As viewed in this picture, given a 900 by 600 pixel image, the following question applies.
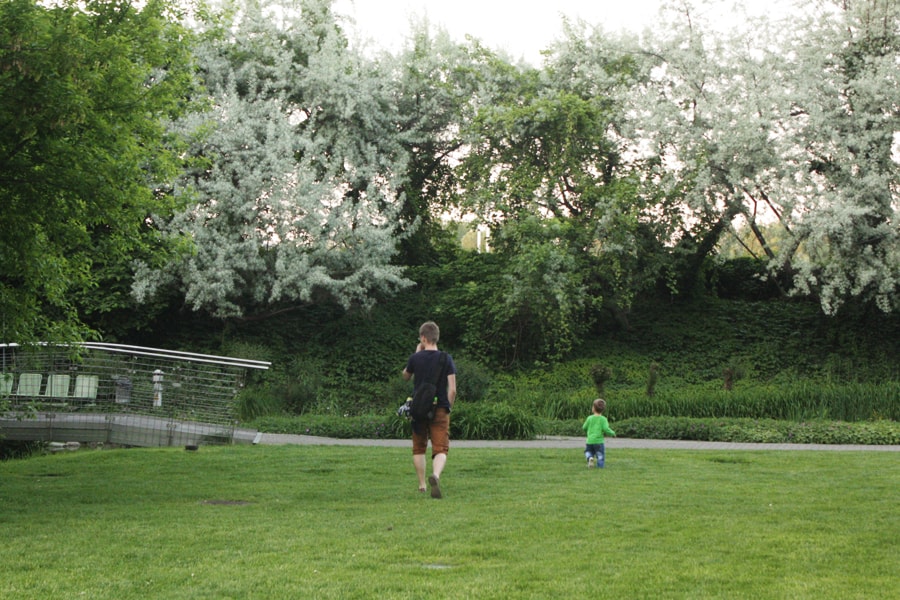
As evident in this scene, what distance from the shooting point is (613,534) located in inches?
286

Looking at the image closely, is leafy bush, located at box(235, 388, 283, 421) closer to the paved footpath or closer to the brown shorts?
the paved footpath

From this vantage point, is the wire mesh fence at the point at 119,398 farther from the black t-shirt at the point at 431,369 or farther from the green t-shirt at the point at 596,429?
the black t-shirt at the point at 431,369

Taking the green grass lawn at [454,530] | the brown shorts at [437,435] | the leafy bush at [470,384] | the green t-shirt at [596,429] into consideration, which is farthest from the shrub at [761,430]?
the brown shorts at [437,435]

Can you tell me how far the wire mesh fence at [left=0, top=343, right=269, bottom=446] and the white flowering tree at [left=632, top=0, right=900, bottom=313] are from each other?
48.8 feet

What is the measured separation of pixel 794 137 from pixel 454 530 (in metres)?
20.5

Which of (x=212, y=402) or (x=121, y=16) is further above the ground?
(x=121, y=16)

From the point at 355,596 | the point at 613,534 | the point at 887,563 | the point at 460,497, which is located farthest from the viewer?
the point at 460,497

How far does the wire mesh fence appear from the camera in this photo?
15938 mm

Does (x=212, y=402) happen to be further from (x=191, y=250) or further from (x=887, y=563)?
(x=887, y=563)

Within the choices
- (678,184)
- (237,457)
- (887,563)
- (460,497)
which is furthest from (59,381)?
(678,184)

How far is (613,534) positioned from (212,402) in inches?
408

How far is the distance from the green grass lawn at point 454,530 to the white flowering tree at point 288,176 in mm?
12120

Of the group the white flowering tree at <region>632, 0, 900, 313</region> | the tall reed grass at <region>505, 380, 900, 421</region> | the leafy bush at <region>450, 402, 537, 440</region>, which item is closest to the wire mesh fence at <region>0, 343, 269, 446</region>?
the leafy bush at <region>450, 402, 537, 440</region>

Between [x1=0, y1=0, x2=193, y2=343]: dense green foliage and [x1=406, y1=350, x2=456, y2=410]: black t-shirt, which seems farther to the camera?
[x1=406, y1=350, x2=456, y2=410]: black t-shirt
